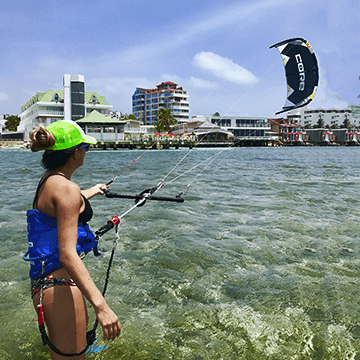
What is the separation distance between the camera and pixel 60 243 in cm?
202

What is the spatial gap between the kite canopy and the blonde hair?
990 centimetres

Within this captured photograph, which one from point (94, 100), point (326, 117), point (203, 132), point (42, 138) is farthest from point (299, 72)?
point (326, 117)

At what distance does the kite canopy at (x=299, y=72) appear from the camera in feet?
36.6

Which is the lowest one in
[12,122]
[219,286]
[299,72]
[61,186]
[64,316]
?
[219,286]

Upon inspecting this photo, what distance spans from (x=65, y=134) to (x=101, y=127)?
73.7 meters

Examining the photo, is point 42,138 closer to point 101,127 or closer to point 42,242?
point 42,242

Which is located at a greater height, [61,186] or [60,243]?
[61,186]

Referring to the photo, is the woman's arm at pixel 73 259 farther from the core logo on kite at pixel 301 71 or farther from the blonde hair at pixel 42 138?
the core logo on kite at pixel 301 71

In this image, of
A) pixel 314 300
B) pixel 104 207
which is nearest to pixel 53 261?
pixel 314 300

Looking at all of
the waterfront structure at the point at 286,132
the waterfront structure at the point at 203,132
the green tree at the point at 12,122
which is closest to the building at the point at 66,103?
the waterfront structure at the point at 203,132

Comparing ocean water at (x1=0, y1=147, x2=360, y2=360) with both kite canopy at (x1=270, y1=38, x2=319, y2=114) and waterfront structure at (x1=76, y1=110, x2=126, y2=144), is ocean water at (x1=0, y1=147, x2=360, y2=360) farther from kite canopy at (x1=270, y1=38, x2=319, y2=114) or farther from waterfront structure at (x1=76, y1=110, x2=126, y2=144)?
waterfront structure at (x1=76, y1=110, x2=126, y2=144)

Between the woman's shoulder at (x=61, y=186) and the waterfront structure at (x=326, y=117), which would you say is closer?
the woman's shoulder at (x=61, y=186)

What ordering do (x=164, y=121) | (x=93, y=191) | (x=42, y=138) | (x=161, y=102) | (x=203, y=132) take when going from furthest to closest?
(x=161, y=102) → (x=164, y=121) → (x=203, y=132) → (x=93, y=191) → (x=42, y=138)

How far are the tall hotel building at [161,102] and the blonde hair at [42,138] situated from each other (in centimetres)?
13819
